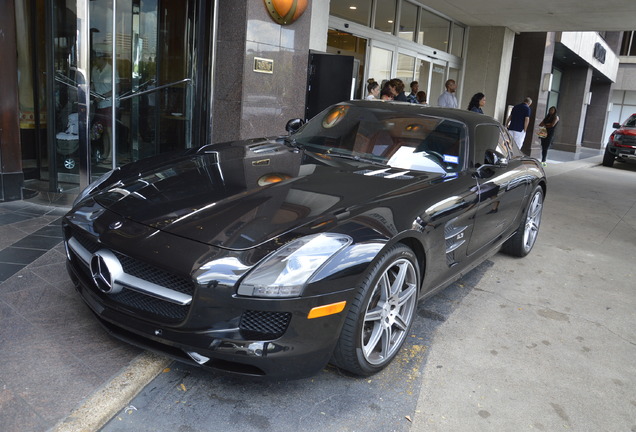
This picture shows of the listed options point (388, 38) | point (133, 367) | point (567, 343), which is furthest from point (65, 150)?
point (388, 38)

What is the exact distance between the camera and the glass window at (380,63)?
11.9 metres

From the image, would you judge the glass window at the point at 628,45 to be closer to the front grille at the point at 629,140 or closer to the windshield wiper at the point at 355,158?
the front grille at the point at 629,140

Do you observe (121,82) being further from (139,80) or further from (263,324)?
(263,324)

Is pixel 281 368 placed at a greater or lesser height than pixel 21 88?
lesser

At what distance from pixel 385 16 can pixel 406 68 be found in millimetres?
1690

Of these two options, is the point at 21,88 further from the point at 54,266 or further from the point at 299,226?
the point at 299,226

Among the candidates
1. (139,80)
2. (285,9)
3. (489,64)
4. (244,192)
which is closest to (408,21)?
(489,64)

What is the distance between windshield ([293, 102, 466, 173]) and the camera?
3.88 m

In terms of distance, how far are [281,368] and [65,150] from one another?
198 inches

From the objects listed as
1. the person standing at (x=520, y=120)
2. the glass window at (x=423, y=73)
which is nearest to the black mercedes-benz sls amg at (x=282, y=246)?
A: the person standing at (x=520, y=120)

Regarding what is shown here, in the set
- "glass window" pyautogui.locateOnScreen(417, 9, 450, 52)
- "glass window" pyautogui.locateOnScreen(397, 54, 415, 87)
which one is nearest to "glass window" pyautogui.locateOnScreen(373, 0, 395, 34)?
"glass window" pyautogui.locateOnScreen(397, 54, 415, 87)

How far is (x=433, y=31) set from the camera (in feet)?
47.7

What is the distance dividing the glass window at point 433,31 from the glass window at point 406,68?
68cm

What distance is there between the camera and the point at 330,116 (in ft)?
14.7
